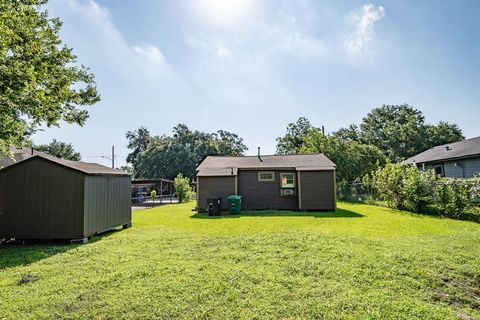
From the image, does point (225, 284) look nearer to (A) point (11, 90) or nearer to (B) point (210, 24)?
(A) point (11, 90)

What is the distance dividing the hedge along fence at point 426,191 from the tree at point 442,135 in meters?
25.5

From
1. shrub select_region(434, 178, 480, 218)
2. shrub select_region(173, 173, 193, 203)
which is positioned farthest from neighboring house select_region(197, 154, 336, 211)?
shrub select_region(173, 173, 193, 203)

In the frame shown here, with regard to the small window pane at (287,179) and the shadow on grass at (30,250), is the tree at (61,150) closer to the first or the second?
the shadow on grass at (30,250)

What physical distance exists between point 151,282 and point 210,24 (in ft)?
28.2

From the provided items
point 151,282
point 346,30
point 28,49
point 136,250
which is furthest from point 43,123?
point 346,30

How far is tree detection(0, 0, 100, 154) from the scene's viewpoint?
6.19 m

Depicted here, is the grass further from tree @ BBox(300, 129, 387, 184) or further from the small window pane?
tree @ BBox(300, 129, 387, 184)

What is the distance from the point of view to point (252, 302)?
3.21 m

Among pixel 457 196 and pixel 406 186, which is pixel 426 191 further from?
pixel 457 196

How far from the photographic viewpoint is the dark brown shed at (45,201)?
6.91m

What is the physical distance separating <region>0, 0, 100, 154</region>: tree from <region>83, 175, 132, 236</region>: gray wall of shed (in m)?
2.35

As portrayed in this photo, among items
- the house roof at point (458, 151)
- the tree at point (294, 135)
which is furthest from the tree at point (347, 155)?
the tree at point (294, 135)

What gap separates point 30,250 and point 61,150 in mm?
42652

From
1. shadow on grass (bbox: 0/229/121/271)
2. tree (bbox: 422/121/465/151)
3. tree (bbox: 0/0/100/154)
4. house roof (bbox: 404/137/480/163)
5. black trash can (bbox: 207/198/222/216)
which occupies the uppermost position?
tree (bbox: 422/121/465/151)
